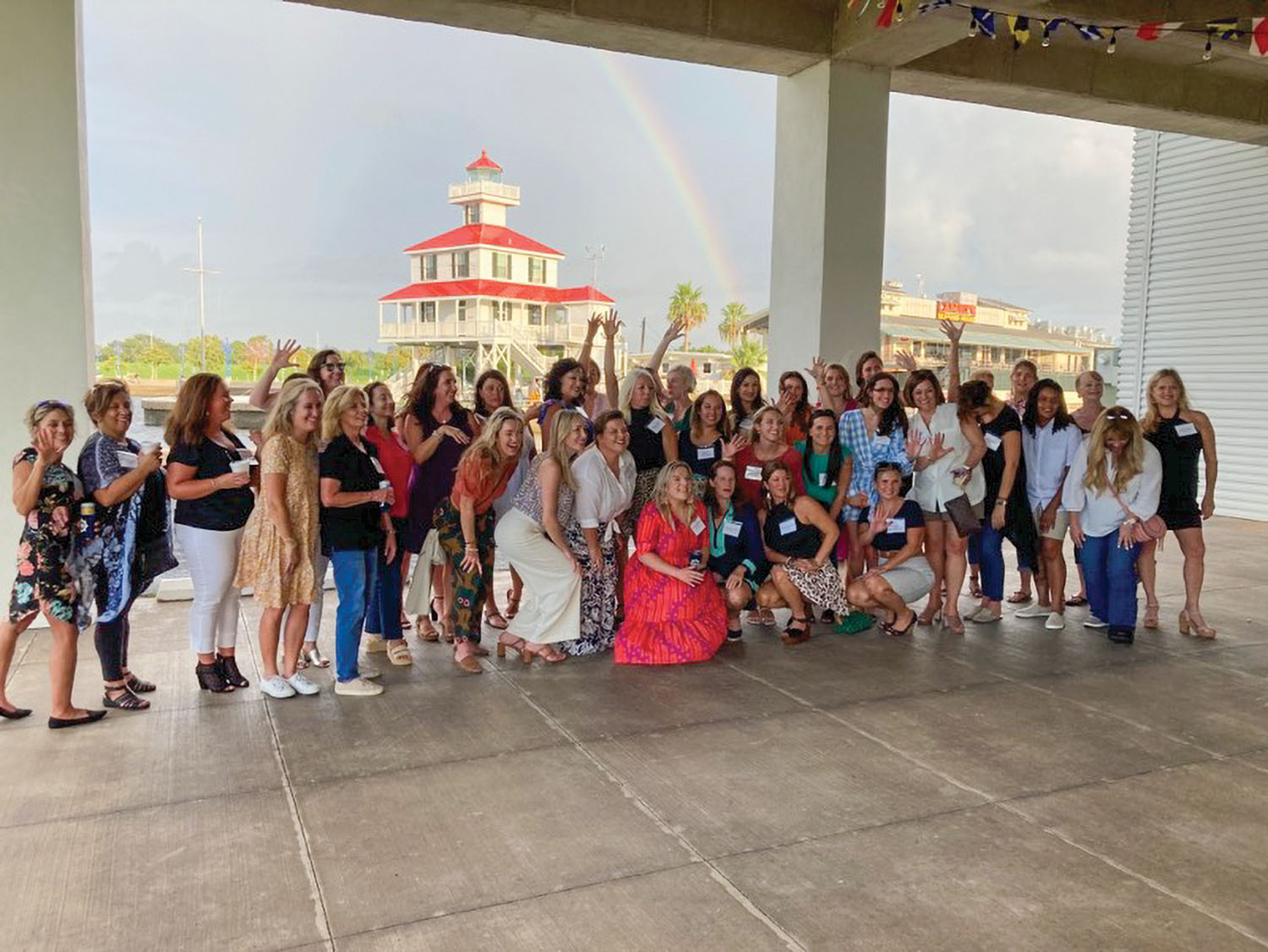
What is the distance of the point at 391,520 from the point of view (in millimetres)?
5203

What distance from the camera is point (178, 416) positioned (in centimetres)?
430

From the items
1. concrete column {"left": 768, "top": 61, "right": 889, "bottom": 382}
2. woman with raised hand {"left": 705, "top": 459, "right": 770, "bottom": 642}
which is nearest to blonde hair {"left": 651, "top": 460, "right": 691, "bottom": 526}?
woman with raised hand {"left": 705, "top": 459, "right": 770, "bottom": 642}

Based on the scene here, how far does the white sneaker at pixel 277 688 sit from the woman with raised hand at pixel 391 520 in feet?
1.99

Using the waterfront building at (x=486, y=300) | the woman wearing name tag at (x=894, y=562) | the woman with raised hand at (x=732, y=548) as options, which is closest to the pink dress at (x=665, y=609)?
the woman with raised hand at (x=732, y=548)

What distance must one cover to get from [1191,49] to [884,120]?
3193mm

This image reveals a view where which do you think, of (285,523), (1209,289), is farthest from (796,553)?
(1209,289)

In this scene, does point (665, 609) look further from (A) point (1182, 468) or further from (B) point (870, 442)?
(A) point (1182, 468)

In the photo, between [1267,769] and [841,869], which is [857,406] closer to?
[1267,769]

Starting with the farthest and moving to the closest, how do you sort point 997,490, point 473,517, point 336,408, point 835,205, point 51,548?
point 835,205 → point 997,490 → point 473,517 → point 336,408 → point 51,548

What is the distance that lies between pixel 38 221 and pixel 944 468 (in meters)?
5.58

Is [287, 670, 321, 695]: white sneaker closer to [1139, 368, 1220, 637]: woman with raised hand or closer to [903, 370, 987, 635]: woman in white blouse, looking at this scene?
[903, 370, 987, 635]: woman in white blouse

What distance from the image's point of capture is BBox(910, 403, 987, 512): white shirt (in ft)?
19.5

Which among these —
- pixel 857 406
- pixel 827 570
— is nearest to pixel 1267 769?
pixel 827 570

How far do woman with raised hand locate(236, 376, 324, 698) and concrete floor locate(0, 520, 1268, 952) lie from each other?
1.51ft
